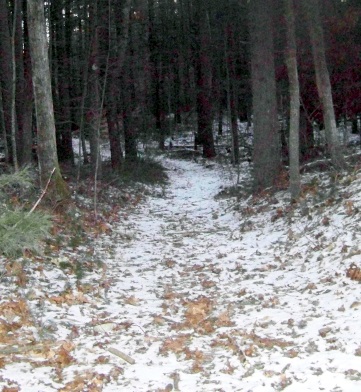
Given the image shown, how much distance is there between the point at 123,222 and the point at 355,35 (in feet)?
37.6

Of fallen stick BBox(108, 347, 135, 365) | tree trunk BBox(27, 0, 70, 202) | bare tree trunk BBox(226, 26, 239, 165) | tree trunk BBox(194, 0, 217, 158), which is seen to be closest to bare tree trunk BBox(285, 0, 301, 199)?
tree trunk BBox(27, 0, 70, 202)

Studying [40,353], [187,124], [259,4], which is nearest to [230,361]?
[40,353]

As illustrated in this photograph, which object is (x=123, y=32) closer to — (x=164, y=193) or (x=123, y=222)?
(x=164, y=193)

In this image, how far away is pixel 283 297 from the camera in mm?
8094

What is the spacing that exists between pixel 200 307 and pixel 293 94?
651 centimetres

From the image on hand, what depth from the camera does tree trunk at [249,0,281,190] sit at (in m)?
15.3

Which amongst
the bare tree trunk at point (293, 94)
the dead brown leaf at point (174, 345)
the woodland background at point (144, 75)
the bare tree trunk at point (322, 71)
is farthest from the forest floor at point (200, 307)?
the woodland background at point (144, 75)

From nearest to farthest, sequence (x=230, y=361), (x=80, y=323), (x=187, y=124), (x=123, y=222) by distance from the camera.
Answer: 1. (x=230, y=361)
2. (x=80, y=323)
3. (x=123, y=222)
4. (x=187, y=124)

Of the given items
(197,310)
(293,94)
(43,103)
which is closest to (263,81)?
(293,94)

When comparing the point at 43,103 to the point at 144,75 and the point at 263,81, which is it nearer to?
the point at 263,81

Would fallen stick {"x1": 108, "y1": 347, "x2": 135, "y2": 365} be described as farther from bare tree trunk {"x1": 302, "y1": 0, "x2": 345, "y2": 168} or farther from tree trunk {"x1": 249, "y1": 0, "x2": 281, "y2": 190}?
tree trunk {"x1": 249, "y1": 0, "x2": 281, "y2": 190}

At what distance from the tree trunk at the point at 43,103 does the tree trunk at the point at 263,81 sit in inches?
234

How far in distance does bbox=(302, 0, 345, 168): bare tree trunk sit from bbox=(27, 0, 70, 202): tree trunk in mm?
6221

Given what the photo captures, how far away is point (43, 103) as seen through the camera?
11.7m
